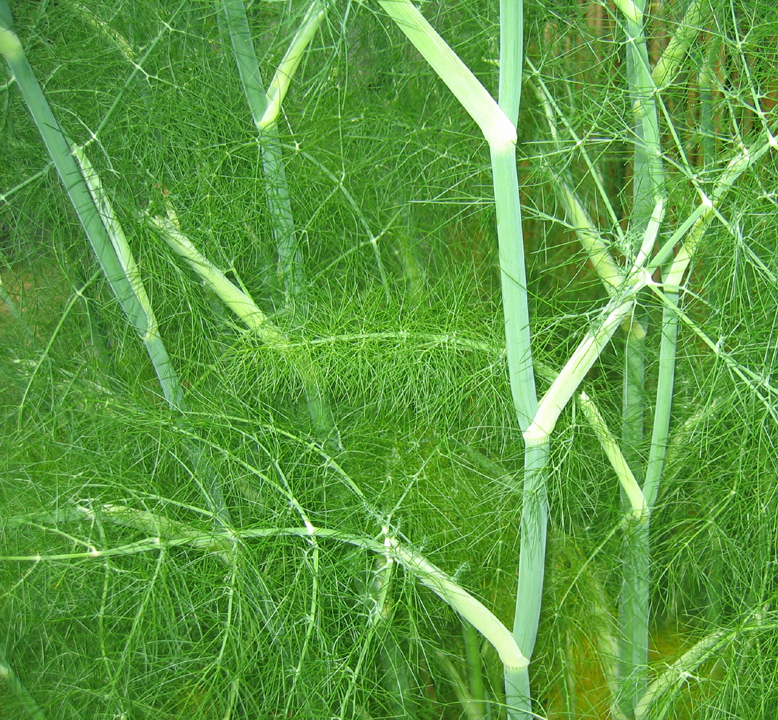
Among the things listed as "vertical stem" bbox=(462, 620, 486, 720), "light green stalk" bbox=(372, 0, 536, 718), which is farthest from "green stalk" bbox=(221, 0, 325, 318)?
"vertical stem" bbox=(462, 620, 486, 720)

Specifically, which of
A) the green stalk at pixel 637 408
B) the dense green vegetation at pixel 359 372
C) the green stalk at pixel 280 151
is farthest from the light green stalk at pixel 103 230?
the green stalk at pixel 637 408

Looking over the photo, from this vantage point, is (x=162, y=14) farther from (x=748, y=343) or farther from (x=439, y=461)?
(x=748, y=343)

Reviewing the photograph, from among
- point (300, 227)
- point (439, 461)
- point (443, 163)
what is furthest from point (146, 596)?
point (443, 163)

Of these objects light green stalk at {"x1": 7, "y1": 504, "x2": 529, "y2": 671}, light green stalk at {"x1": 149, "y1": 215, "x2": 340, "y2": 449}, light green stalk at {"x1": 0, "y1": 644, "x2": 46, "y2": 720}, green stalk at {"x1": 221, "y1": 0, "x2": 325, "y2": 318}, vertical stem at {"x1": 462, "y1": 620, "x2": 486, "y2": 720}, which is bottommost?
vertical stem at {"x1": 462, "y1": 620, "x2": 486, "y2": 720}

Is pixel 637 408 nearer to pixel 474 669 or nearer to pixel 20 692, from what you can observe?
pixel 474 669

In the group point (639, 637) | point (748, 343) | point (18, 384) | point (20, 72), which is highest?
point (20, 72)

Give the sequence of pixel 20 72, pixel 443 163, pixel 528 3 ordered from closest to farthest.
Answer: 1. pixel 20 72
2. pixel 528 3
3. pixel 443 163

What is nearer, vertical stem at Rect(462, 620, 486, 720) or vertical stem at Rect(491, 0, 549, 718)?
vertical stem at Rect(491, 0, 549, 718)

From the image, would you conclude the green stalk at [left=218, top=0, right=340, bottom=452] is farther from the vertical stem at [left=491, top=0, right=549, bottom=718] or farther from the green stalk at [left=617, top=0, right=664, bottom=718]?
the green stalk at [left=617, top=0, right=664, bottom=718]

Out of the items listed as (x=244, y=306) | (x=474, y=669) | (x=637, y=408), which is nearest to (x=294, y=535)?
(x=244, y=306)
